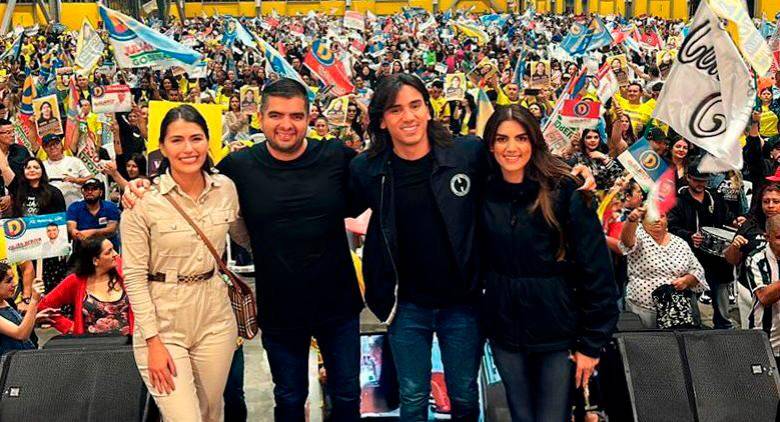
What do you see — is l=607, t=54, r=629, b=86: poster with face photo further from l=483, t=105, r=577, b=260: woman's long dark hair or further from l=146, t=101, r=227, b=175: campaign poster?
l=483, t=105, r=577, b=260: woman's long dark hair

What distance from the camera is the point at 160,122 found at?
4715mm

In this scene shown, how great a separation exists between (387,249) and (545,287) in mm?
603

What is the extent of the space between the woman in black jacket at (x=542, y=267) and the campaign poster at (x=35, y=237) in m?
3.79

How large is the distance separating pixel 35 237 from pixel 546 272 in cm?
404

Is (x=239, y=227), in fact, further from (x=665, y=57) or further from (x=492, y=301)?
(x=665, y=57)

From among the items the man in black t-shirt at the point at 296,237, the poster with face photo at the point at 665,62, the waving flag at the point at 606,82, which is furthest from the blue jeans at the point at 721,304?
the poster with face photo at the point at 665,62

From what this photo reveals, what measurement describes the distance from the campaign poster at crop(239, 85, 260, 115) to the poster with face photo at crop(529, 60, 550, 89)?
3.97 m

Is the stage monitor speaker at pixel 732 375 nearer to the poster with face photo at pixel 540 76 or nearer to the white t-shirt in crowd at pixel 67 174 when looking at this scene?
the white t-shirt in crowd at pixel 67 174

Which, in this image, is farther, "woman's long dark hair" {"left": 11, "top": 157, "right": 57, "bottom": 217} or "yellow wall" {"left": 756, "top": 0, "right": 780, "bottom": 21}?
"yellow wall" {"left": 756, "top": 0, "right": 780, "bottom": 21}

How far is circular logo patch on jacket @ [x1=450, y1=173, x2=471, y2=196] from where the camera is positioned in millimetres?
3262

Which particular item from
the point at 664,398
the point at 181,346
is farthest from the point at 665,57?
the point at 181,346

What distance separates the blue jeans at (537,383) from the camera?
331 centimetres

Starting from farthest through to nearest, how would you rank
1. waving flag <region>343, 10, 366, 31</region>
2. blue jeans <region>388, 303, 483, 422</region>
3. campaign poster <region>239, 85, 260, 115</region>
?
waving flag <region>343, 10, 366, 31</region>, campaign poster <region>239, 85, 260, 115</region>, blue jeans <region>388, 303, 483, 422</region>

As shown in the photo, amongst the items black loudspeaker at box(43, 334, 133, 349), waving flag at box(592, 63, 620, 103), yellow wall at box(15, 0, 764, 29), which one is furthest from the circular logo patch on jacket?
yellow wall at box(15, 0, 764, 29)
